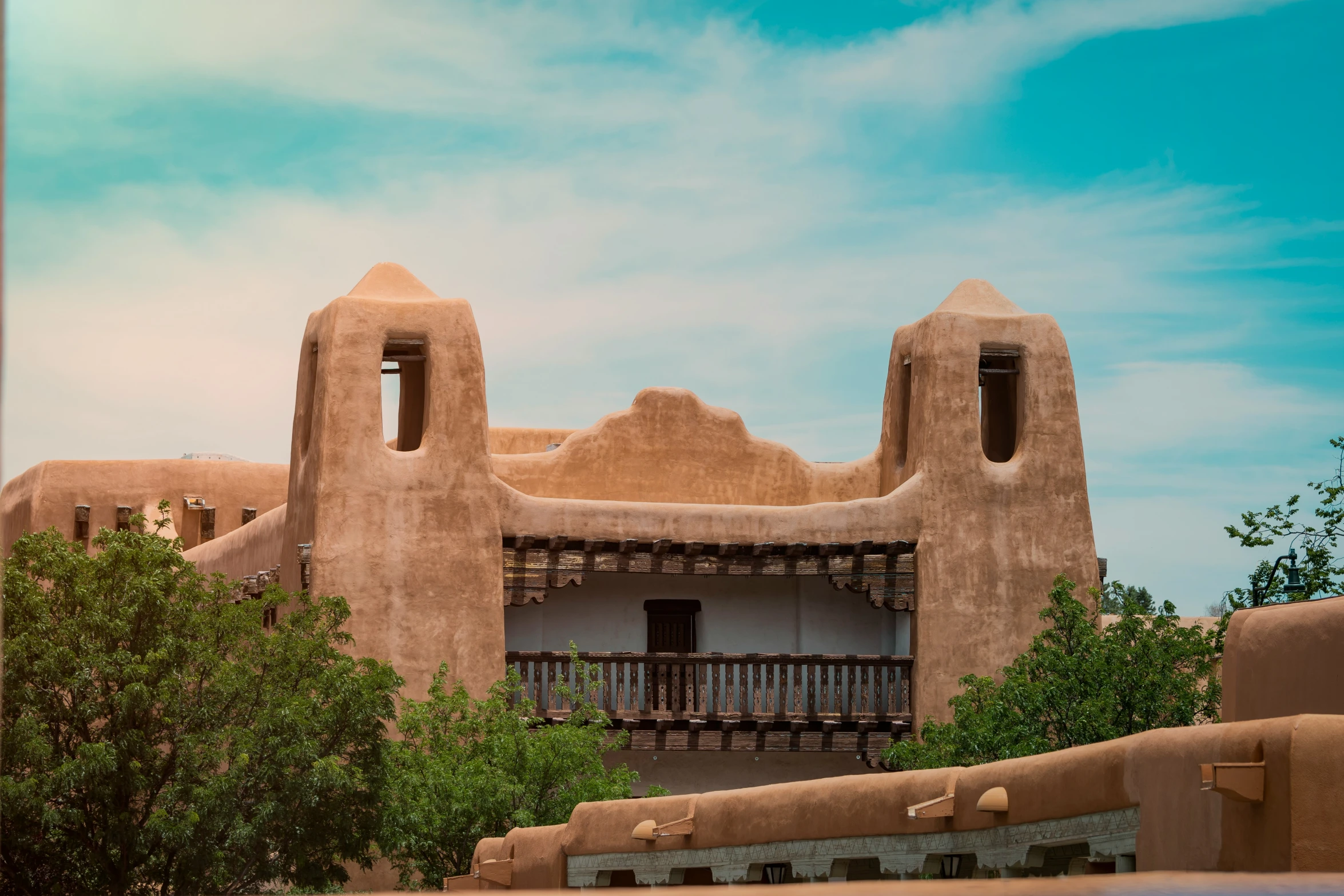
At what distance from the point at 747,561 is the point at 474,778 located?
6.16m

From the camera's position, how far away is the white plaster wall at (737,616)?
23.1 m

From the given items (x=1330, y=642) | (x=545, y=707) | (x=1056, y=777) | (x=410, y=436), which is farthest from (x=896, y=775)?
(x=410, y=436)

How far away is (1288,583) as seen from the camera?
1809 cm

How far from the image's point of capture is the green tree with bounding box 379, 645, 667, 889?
17391mm

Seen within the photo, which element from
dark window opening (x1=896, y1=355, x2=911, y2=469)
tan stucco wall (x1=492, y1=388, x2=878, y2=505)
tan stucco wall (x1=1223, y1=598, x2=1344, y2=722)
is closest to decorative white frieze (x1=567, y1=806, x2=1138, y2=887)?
tan stucco wall (x1=1223, y1=598, x2=1344, y2=722)

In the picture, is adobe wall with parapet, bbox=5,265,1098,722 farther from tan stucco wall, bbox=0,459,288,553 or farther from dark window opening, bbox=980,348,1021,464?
tan stucco wall, bbox=0,459,288,553

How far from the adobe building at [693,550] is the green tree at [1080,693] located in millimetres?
2615

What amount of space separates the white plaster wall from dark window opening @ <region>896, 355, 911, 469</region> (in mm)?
2400

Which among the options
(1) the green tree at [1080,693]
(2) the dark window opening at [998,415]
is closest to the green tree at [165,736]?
(1) the green tree at [1080,693]

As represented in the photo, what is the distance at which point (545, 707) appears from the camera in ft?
70.0

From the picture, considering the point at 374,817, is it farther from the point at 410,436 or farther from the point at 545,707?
the point at 410,436

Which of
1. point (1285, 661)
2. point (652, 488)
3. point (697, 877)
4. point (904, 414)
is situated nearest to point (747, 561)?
point (652, 488)

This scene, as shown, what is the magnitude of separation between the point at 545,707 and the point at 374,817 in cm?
451

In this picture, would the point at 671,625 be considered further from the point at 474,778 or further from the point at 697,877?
the point at 697,877
